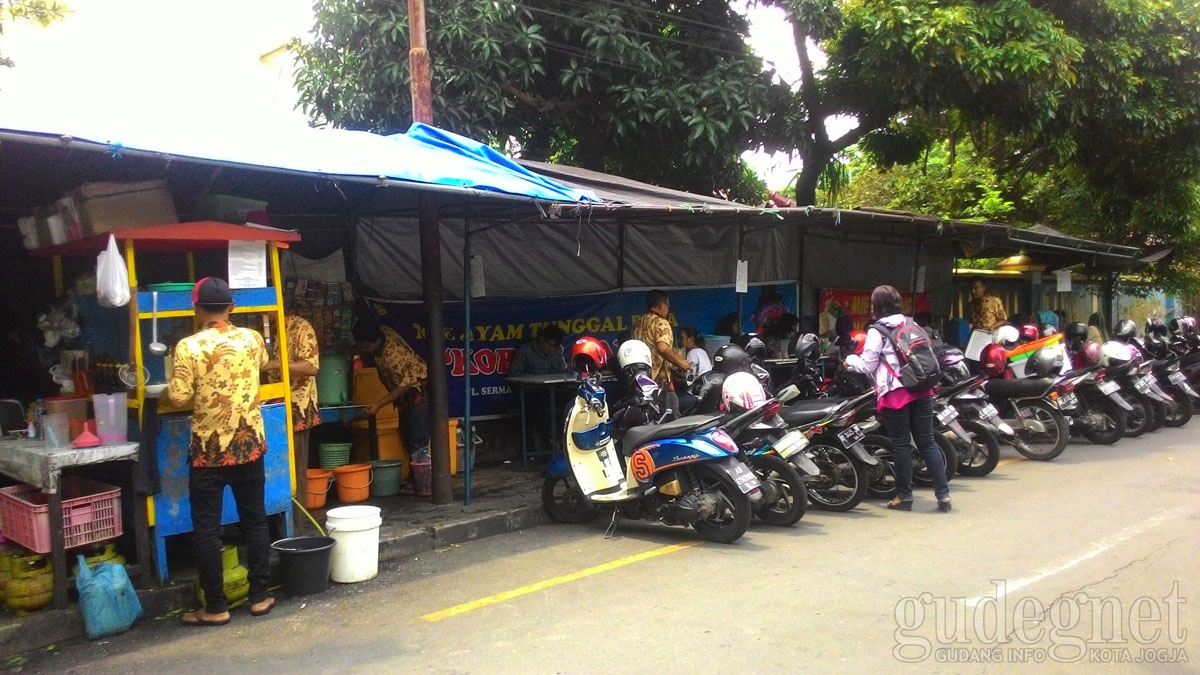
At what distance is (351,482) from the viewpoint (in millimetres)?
7293

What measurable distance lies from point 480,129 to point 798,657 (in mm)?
8549

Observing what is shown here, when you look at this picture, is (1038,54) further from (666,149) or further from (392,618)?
(392,618)

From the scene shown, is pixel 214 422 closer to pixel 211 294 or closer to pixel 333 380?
pixel 211 294

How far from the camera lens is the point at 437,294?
23.5ft

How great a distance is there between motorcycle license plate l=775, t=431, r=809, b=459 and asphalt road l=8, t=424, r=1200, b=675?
1.91 ft

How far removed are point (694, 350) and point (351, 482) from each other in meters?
3.87

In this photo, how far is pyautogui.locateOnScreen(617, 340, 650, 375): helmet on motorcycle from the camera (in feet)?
22.5

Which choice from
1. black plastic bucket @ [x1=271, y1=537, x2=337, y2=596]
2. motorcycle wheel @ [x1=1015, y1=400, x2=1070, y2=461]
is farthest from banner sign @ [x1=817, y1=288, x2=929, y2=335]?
black plastic bucket @ [x1=271, y1=537, x2=337, y2=596]

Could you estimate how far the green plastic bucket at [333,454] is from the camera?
7656 millimetres

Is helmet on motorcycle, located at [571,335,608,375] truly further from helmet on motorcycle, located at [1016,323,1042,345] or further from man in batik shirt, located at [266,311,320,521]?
helmet on motorcycle, located at [1016,323,1042,345]

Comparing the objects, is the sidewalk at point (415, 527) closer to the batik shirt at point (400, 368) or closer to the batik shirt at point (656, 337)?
the batik shirt at point (400, 368)

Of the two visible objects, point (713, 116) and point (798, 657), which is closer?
point (798, 657)

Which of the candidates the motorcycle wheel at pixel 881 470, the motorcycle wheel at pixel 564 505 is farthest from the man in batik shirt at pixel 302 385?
the motorcycle wheel at pixel 881 470

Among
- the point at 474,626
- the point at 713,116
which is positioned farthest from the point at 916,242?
the point at 474,626
